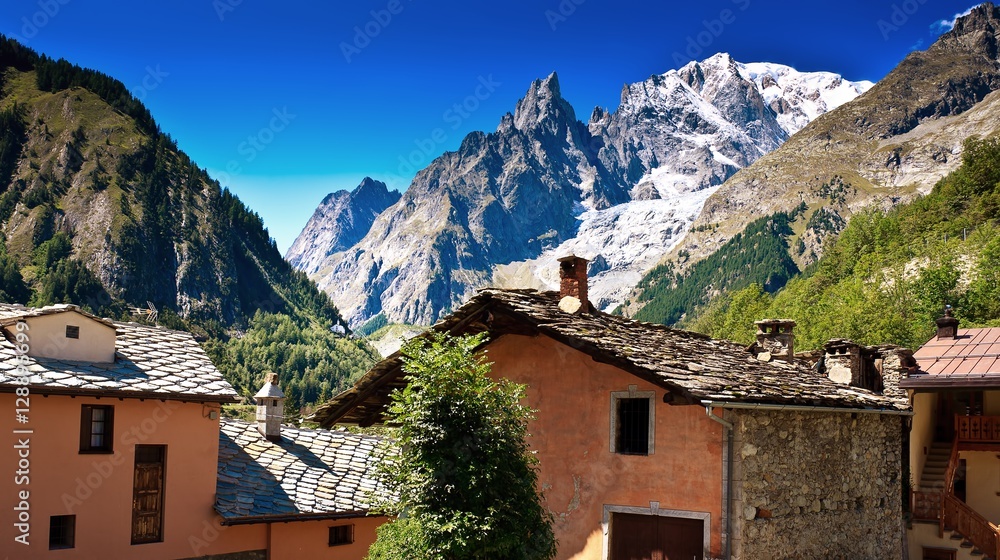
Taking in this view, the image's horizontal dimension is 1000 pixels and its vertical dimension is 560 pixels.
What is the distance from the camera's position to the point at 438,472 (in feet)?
43.8

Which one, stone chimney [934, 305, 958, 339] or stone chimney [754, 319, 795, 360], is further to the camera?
stone chimney [934, 305, 958, 339]

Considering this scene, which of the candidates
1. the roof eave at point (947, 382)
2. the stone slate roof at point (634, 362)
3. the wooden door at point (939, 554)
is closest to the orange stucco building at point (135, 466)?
the stone slate roof at point (634, 362)

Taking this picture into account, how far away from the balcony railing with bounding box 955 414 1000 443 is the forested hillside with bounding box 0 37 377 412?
132 meters

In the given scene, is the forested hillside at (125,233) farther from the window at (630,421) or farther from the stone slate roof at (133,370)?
the window at (630,421)

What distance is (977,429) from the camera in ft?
91.3

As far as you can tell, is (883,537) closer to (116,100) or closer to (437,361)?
(437,361)

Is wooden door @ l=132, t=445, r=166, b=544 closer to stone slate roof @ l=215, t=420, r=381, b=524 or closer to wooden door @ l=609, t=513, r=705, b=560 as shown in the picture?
stone slate roof @ l=215, t=420, r=381, b=524

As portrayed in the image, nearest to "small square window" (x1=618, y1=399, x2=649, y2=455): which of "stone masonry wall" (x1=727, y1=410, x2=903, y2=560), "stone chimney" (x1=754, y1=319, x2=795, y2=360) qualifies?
"stone masonry wall" (x1=727, y1=410, x2=903, y2=560)

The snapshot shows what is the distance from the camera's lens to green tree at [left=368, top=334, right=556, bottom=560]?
1315 centimetres

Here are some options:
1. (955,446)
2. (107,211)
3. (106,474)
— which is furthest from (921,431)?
(107,211)

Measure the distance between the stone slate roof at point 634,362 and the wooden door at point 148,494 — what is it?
4.59m

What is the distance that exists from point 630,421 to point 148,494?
1188 centimetres

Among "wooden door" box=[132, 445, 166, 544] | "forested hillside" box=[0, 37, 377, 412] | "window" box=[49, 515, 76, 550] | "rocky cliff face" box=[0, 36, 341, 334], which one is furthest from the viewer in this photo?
"rocky cliff face" box=[0, 36, 341, 334]

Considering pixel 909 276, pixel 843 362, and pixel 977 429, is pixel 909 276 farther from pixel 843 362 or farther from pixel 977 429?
pixel 843 362
